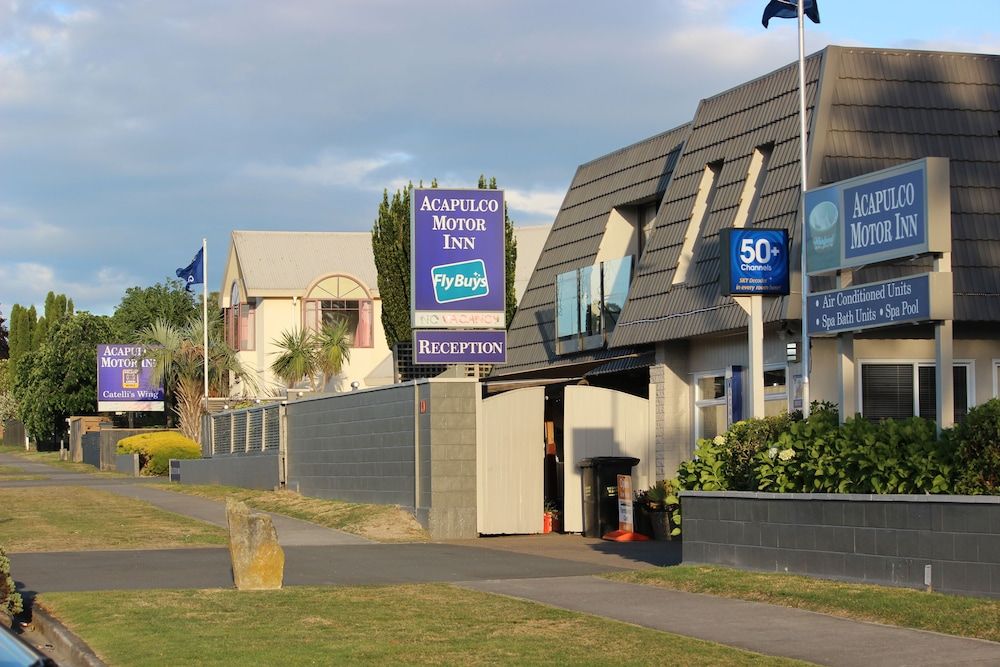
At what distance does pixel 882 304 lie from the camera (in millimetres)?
15055

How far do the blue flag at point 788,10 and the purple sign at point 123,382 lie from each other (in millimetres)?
47111

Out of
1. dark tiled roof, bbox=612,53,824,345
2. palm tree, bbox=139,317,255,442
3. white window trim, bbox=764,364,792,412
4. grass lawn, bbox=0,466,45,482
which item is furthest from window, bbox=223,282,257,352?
white window trim, bbox=764,364,792,412

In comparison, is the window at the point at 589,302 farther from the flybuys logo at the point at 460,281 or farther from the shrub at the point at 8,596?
the shrub at the point at 8,596

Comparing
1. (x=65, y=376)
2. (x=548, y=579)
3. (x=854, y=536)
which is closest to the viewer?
(x=854, y=536)

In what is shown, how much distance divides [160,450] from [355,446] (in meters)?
24.2

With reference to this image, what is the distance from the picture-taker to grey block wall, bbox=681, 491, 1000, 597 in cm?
1257

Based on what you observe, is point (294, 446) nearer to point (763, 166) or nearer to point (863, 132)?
point (763, 166)

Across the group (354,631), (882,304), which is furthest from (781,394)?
(354,631)

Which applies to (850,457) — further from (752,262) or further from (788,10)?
(788,10)

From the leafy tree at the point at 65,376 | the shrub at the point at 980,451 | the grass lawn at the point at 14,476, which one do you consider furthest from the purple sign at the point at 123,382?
the shrub at the point at 980,451

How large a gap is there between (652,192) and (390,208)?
14.6m

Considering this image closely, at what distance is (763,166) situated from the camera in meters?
22.8

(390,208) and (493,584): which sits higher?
(390,208)

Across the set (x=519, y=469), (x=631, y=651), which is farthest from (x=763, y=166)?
(x=631, y=651)
